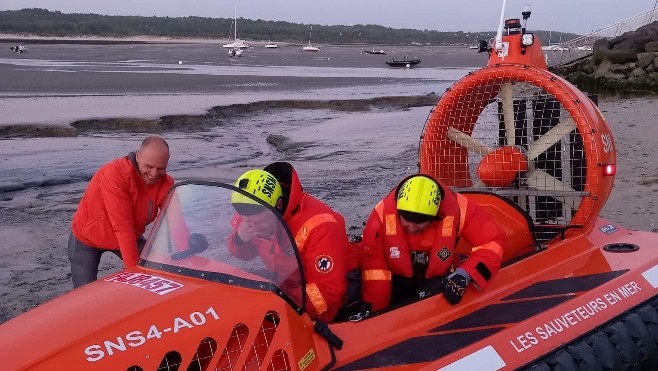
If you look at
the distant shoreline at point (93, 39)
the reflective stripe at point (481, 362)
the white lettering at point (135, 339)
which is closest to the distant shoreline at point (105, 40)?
the distant shoreline at point (93, 39)

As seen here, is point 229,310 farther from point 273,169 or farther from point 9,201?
point 9,201

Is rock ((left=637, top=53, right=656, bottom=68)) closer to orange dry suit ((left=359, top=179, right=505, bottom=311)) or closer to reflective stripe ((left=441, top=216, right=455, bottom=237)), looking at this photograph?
orange dry suit ((left=359, top=179, right=505, bottom=311))

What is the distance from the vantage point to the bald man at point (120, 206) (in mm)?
3232

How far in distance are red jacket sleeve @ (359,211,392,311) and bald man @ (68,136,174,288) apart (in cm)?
93

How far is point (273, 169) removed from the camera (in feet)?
9.65

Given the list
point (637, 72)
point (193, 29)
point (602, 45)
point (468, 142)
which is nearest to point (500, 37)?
point (468, 142)

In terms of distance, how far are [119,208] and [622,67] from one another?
631 inches

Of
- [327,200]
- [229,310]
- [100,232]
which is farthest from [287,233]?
[327,200]

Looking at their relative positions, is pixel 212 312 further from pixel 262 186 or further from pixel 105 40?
pixel 105 40

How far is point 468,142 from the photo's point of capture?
4.33m

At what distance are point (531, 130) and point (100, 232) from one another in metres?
2.40

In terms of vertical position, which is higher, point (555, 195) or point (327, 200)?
point (555, 195)

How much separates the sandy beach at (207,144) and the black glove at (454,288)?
2436 millimetres

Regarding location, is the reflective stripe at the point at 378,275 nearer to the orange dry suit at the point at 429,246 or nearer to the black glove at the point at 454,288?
the orange dry suit at the point at 429,246
